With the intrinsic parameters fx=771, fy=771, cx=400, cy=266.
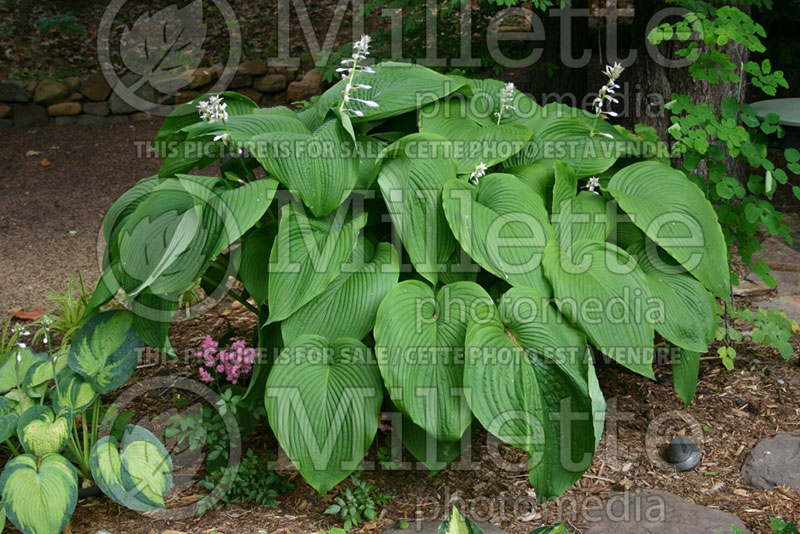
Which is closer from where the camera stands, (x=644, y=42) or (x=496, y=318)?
(x=496, y=318)

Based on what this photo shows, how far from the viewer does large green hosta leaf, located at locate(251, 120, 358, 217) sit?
217 centimetres

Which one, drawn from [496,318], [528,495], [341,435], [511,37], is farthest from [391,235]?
[511,37]

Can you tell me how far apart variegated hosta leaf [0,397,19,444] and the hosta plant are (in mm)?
409

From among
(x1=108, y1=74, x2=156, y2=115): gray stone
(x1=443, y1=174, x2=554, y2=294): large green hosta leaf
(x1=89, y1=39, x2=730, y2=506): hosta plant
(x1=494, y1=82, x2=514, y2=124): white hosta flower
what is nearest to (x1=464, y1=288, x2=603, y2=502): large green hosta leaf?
(x1=89, y1=39, x2=730, y2=506): hosta plant

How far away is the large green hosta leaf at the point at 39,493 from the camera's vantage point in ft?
6.48

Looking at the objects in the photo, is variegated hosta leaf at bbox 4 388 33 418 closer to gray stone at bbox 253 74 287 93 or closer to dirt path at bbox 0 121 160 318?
dirt path at bbox 0 121 160 318

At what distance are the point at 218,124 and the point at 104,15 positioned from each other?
5.89 m

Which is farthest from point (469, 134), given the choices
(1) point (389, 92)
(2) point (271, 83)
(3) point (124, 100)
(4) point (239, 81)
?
(3) point (124, 100)

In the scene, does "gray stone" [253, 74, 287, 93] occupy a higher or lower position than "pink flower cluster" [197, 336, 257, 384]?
higher

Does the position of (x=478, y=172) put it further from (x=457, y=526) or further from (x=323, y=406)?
(x=457, y=526)

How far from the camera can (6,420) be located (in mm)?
2170

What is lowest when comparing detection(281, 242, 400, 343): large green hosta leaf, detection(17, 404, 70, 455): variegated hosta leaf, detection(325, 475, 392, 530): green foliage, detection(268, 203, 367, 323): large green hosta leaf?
detection(325, 475, 392, 530): green foliage

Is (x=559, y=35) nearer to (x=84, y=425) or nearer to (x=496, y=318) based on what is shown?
(x=496, y=318)

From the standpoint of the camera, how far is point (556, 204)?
2.45 meters
